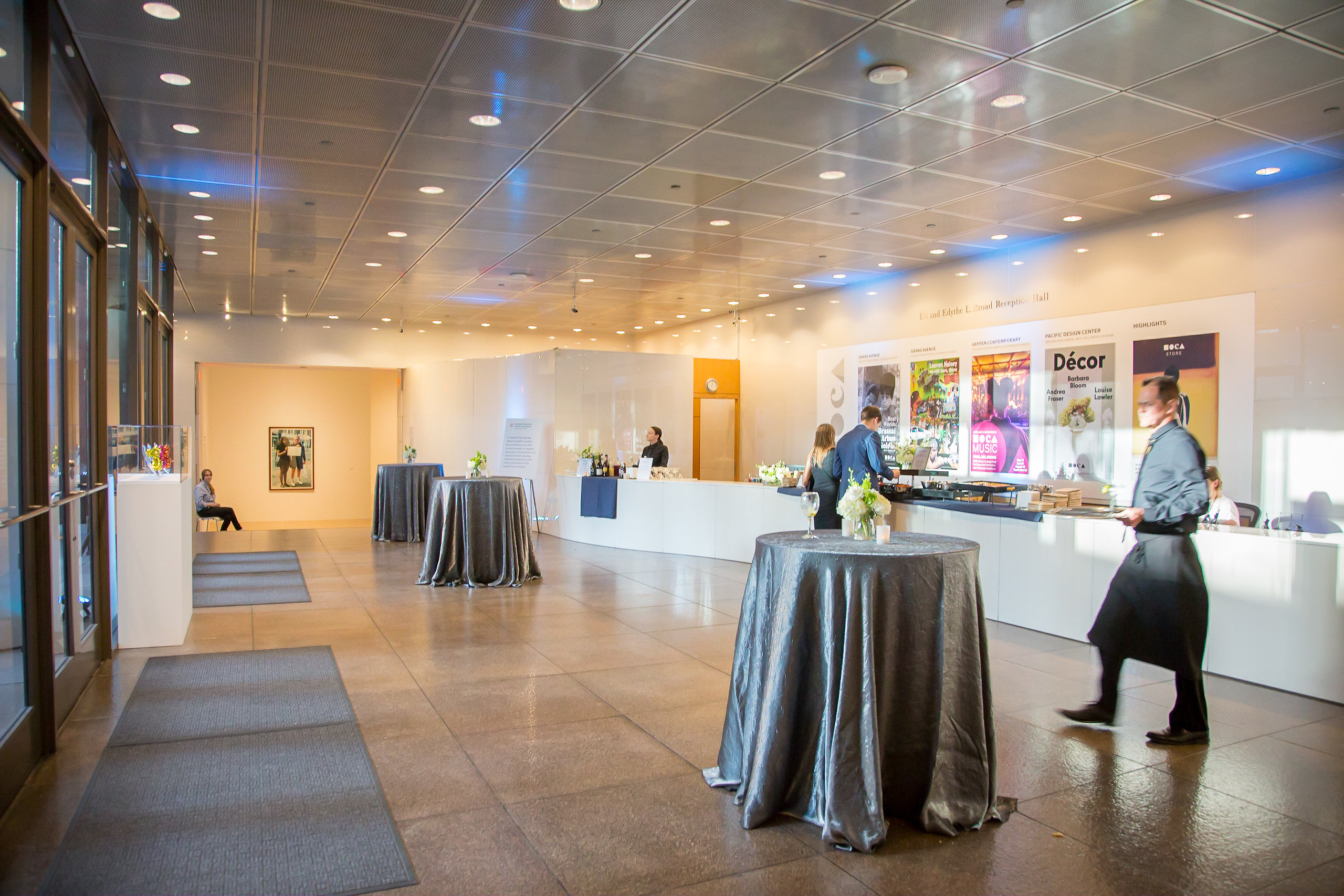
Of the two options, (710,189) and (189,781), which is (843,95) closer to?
(710,189)

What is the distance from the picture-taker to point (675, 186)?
7.15 meters

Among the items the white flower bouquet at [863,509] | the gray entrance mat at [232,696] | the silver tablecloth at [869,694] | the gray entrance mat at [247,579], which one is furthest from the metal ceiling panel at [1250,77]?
the gray entrance mat at [247,579]

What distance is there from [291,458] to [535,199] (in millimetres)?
13567

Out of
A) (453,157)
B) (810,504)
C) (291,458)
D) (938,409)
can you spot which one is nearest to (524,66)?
(453,157)

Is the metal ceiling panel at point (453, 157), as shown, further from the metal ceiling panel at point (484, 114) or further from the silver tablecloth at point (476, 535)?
the silver tablecloth at point (476, 535)

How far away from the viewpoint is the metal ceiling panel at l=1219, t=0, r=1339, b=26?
4.04m

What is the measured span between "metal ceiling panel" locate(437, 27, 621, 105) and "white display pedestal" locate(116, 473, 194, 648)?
3172mm

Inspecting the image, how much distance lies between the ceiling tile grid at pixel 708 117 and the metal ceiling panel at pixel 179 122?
0.02m

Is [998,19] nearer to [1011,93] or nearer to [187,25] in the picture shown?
[1011,93]

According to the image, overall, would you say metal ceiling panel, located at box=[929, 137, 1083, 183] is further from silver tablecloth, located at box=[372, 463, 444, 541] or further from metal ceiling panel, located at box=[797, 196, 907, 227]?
silver tablecloth, located at box=[372, 463, 444, 541]

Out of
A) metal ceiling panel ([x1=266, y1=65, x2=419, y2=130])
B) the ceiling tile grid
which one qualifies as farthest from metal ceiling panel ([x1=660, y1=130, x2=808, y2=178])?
metal ceiling panel ([x1=266, y1=65, x2=419, y2=130])

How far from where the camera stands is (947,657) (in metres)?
2.96

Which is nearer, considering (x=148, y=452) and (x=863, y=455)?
A: (x=148, y=452)

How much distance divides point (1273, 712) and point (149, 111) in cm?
726
